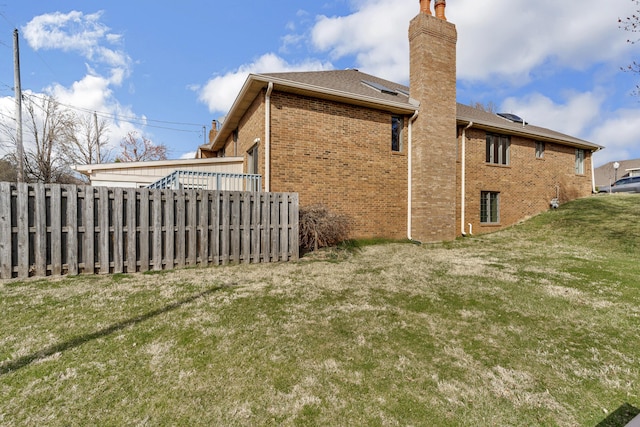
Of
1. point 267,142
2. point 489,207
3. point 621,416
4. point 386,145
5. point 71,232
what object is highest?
point 386,145

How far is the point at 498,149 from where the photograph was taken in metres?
13.8

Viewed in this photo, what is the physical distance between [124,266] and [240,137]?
7.93 meters

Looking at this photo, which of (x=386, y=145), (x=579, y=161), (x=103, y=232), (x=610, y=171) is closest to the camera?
(x=103, y=232)

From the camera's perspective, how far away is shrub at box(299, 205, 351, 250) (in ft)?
26.7

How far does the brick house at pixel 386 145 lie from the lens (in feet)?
30.1

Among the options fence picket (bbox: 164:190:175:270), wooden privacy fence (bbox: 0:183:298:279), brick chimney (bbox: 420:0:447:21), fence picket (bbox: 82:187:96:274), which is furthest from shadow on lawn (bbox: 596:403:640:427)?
brick chimney (bbox: 420:0:447:21)

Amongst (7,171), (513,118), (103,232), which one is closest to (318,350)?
(103,232)

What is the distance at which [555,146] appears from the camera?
15.7m

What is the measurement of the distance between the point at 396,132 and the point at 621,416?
1006 centimetres

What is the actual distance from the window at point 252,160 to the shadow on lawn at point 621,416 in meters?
9.53

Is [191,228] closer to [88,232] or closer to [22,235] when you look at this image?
[88,232]

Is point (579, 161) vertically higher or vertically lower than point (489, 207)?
higher

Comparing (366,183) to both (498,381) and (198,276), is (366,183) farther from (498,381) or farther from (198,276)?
(498,381)

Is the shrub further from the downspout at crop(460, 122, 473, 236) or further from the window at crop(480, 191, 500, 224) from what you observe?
the window at crop(480, 191, 500, 224)
